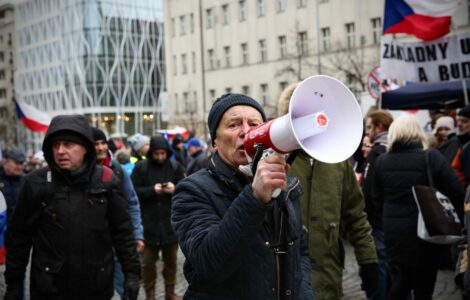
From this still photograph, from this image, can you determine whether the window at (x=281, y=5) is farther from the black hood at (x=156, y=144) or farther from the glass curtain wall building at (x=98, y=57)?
the black hood at (x=156, y=144)

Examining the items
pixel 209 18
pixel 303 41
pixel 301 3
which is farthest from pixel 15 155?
pixel 209 18

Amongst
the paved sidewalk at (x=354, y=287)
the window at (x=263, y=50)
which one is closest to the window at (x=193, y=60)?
the window at (x=263, y=50)

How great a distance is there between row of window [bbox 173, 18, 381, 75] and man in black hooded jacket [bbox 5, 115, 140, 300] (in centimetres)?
3877

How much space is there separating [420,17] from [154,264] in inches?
196

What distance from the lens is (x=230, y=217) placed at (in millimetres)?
2176

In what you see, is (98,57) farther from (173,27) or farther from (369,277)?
(369,277)

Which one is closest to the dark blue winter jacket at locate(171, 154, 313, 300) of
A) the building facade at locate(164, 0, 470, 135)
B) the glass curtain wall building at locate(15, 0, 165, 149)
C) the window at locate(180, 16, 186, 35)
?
the building facade at locate(164, 0, 470, 135)

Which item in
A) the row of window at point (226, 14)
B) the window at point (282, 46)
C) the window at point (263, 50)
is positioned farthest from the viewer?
the window at point (263, 50)

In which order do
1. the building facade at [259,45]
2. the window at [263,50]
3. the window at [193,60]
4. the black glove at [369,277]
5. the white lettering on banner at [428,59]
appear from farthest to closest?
the window at [193,60], the window at [263,50], the building facade at [259,45], the white lettering on banner at [428,59], the black glove at [369,277]

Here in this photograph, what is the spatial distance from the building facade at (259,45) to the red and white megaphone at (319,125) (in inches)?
1357

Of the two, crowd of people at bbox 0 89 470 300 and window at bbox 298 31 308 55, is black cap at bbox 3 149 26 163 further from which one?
window at bbox 298 31 308 55

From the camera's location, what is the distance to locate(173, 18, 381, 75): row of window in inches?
1679

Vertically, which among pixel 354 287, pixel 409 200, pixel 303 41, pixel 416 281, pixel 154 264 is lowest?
pixel 354 287

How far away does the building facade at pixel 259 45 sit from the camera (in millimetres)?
41566
